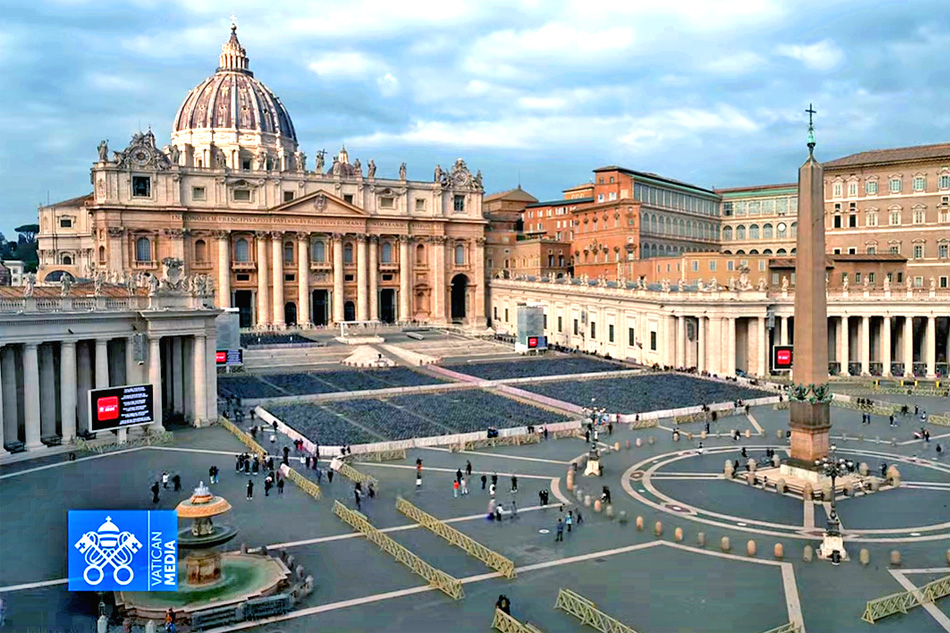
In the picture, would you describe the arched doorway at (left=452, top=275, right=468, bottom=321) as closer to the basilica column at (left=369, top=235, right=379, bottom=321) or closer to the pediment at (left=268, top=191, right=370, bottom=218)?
the basilica column at (left=369, top=235, right=379, bottom=321)

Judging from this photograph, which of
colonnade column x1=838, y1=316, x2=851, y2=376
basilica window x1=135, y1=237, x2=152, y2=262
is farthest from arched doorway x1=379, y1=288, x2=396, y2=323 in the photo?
colonnade column x1=838, y1=316, x2=851, y2=376

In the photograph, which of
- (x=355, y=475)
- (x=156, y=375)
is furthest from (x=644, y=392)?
(x=156, y=375)

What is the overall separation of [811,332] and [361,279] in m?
76.4

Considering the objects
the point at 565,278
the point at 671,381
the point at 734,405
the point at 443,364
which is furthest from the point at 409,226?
the point at 734,405

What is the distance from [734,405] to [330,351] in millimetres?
38754

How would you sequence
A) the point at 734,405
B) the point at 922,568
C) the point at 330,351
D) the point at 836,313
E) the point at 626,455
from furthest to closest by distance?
1. the point at 330,351
2. the point at 836,313
3. the point at 734,405
4. the point at 626,455
5. the point at 922,568

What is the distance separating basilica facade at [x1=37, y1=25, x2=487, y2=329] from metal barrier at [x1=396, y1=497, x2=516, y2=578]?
223 feet

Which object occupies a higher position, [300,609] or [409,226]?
[409,226]

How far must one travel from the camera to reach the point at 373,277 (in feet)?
339

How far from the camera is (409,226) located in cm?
10569

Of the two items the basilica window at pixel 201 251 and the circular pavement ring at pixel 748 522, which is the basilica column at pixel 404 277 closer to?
the basilica window at pixel 201 251

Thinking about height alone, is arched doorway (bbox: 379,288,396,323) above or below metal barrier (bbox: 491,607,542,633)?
above

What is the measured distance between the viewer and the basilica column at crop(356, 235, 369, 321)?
102 m

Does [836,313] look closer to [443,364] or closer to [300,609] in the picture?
[443,364]
